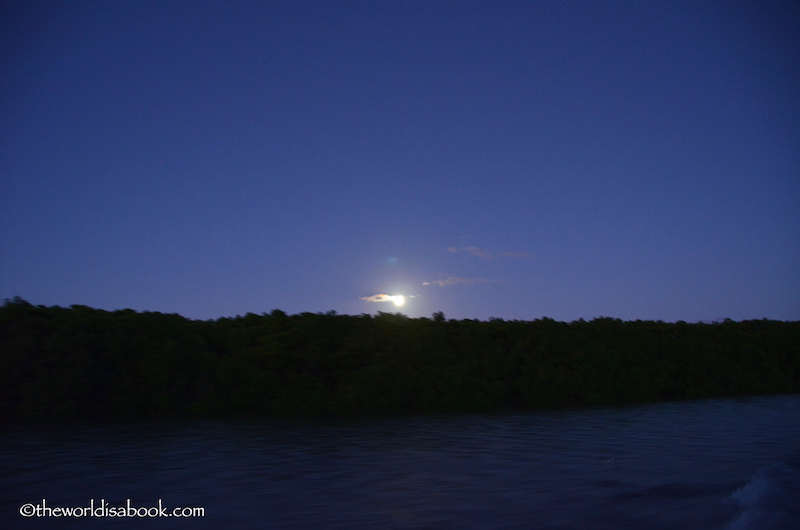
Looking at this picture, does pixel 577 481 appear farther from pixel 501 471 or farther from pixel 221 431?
pixel 221 431

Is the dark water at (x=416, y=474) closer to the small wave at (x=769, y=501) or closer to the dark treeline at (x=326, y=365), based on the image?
the small wave at (x=769, y=501)

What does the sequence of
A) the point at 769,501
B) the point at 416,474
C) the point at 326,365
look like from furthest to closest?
1. the point at 326,365
2. the point at 416,474
3. the point at 769,501

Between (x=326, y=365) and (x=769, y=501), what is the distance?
9.05 meters

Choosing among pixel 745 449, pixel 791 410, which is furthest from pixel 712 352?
pixel 745 449

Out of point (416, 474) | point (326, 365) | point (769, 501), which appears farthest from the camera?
point (326, 365)

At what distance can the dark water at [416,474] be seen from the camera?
17.3ft

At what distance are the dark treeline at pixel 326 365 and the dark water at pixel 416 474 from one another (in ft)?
5.12

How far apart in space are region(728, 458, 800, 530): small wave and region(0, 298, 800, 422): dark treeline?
7.16 metres

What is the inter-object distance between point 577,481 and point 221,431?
5837 millimetres

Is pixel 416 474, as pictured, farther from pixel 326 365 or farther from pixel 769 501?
pixel 326 365

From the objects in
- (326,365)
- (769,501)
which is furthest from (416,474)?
(326,365)

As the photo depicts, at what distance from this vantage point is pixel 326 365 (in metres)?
13.1

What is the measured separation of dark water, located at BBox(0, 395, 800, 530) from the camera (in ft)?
17.3

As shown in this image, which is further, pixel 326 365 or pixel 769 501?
pixel 326 365
